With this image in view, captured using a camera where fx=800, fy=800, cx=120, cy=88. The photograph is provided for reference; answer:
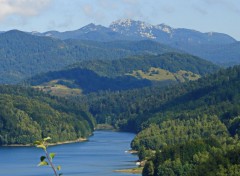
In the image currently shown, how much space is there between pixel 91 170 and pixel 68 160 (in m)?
24.1

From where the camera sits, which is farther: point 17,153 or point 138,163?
point 17,153

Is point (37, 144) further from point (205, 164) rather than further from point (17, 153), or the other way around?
point (17, 153)

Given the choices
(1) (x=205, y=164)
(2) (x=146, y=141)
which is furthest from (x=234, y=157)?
(2) (x=146, y=141)

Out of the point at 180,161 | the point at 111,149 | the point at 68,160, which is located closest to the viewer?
the point at 180,161

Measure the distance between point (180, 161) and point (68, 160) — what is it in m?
45.2

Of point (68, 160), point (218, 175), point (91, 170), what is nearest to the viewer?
point (218, 175)

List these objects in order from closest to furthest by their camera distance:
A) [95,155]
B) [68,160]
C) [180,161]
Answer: [180,161], [68,160], [95,155]

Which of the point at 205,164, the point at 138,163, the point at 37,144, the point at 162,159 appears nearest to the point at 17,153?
the point at 138,163

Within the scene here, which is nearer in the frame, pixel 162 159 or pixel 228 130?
pixel 162 159

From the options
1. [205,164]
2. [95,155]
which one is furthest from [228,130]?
[205,164]

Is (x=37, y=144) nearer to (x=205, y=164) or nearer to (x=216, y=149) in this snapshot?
(x=205, y=164)

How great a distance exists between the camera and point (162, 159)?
432 ft

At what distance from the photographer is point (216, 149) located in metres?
131

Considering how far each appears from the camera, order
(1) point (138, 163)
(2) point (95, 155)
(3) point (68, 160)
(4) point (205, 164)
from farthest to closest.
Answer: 1. (2) point (95, 155)
2. (3) point (68, 160)
3. (1) point (138, 163)
4. (4) point (205, 164)
